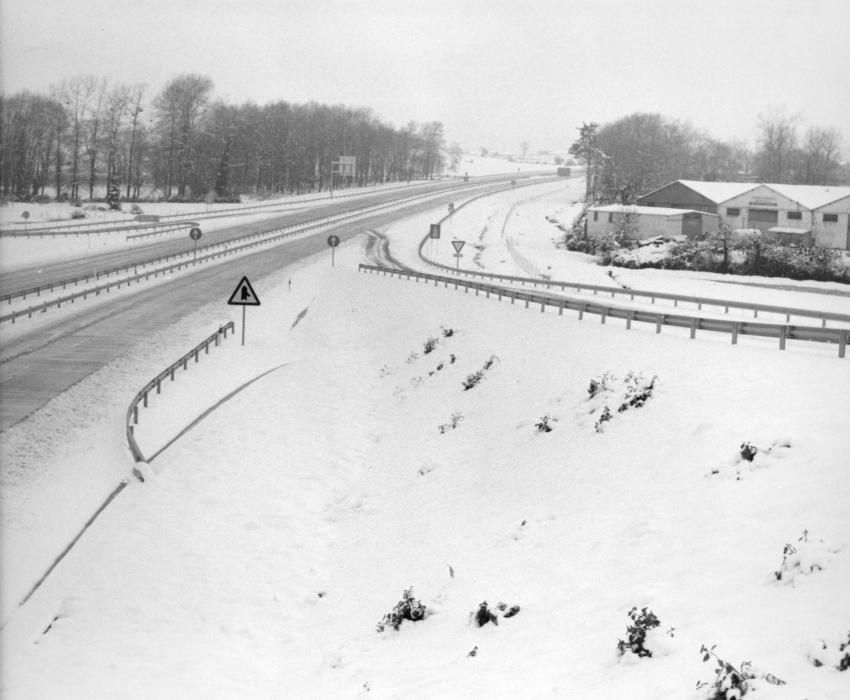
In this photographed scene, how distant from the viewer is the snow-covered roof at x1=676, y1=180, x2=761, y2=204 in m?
35.2

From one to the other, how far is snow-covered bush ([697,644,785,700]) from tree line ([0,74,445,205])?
17511mm

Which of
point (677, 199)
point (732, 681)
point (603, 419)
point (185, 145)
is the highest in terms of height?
point (185, 145)

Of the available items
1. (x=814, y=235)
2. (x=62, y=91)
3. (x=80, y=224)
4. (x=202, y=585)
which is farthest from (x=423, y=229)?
(x=202, y=585)

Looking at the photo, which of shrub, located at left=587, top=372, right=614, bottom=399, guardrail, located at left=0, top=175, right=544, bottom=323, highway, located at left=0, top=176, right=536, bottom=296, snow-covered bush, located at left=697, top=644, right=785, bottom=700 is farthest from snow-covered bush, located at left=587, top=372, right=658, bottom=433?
highway, located at left=0, top=176, right=536, bottom=296

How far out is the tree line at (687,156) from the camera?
16859 mm

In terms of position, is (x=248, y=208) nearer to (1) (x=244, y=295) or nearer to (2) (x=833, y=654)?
(1) (x=244, y=295)

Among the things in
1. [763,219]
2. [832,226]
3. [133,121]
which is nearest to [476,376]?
[832,226]

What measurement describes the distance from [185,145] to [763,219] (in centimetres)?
8309

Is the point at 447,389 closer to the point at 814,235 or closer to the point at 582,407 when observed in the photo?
the point at 582,407

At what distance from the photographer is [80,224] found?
61.0 meters

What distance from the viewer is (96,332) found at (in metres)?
37.3

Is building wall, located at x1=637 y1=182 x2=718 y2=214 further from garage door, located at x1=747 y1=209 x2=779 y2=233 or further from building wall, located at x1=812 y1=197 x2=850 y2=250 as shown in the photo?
building wall, located at x1=812 y1=197 x2=850 y2=250

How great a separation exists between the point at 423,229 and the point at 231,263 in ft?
119

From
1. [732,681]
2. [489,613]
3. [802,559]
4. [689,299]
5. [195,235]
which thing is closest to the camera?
[732,681]
